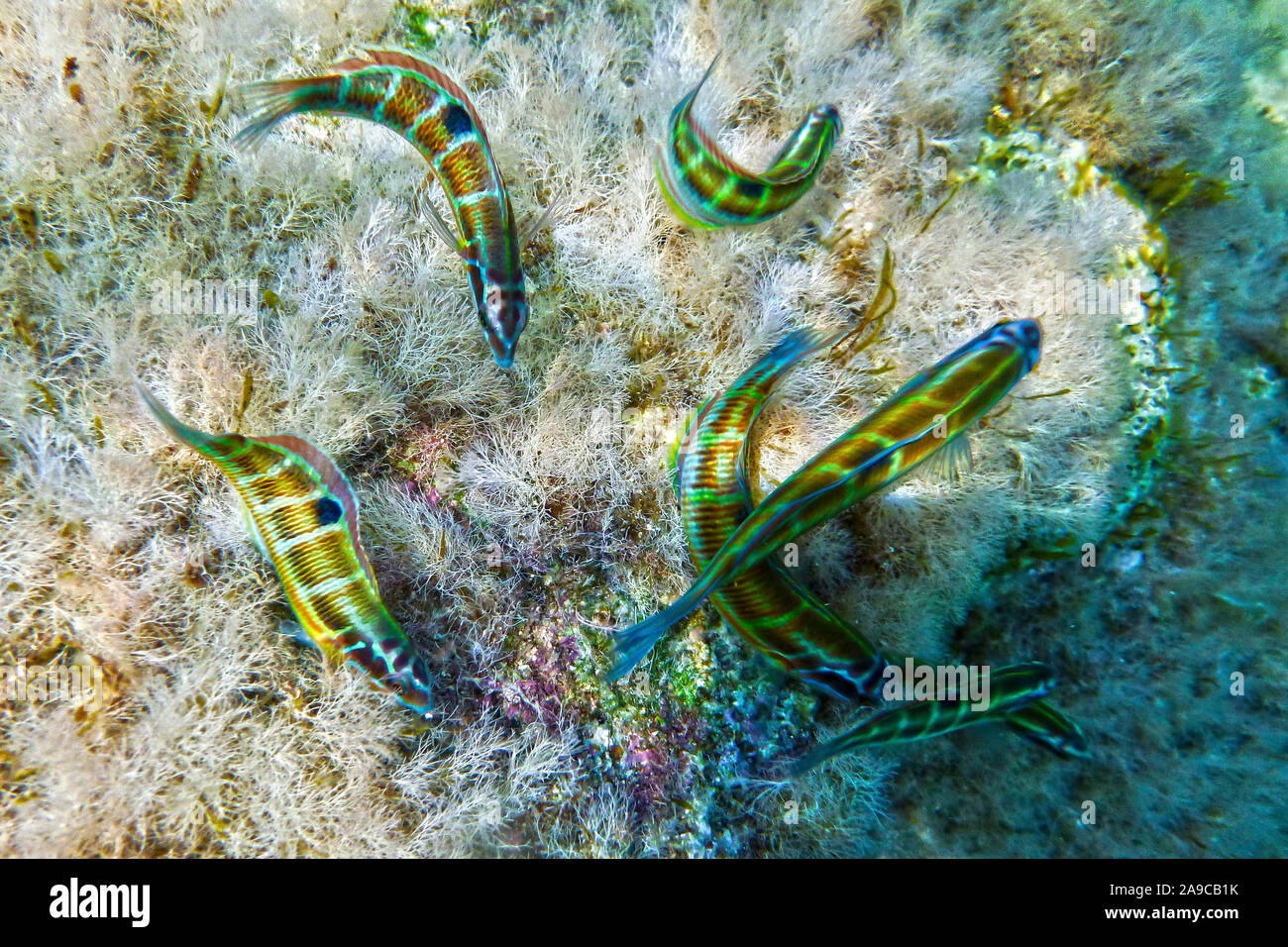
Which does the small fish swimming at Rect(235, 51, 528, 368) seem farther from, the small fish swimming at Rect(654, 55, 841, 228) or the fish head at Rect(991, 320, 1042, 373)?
the fish head at Rect(991, 320, 1042, 373)

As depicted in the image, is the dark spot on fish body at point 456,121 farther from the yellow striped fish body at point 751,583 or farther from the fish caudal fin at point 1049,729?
the fish caudal fin at point 1049,729

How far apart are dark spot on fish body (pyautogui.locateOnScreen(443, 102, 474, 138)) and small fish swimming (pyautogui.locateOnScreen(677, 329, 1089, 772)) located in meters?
1.75

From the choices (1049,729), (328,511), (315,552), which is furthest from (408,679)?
(1049,729)

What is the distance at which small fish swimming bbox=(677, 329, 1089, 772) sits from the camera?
2332 mm

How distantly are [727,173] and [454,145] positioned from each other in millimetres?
1326

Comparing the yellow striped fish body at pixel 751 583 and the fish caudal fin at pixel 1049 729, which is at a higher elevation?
the yellow striped fish body at pixel 751 583

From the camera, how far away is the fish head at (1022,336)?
2.38 m

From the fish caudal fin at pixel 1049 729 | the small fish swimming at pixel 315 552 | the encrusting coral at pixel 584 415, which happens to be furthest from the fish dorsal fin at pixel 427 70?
the fish caudal fin at pixel 1049 729

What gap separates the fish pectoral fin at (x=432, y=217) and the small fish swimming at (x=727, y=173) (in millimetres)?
1126

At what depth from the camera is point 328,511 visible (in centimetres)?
222

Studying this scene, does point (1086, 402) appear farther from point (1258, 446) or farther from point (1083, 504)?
point (1258, 446)

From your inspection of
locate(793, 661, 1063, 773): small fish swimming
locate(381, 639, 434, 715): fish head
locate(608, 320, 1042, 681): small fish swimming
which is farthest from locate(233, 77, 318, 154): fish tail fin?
locate(793, 661, 1063, 773): small fish swimming

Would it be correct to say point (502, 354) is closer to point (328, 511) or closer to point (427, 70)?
point (328, 511)
